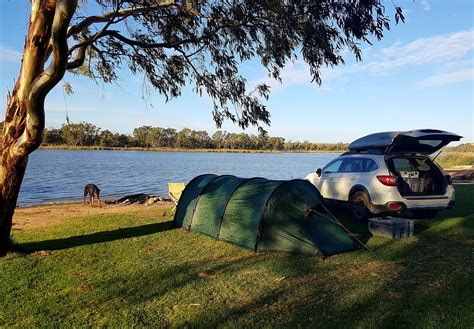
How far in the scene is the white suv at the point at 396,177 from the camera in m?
9.23

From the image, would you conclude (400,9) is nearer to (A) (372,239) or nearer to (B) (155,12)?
(A) (372,239)

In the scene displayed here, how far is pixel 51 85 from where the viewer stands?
6195 mm

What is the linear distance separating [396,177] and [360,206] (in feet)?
3.99

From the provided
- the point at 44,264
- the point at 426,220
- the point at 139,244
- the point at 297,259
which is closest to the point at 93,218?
the point at 139,244

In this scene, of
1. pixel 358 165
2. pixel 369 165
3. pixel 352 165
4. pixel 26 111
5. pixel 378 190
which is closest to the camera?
pixel 26 111

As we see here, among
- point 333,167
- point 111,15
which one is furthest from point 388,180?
point 111,15

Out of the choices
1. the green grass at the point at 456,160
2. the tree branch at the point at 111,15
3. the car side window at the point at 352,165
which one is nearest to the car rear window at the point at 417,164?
the car side window at the point at 352,165

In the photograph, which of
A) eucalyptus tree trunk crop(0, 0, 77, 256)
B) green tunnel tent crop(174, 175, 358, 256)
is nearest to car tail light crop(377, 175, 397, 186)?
green tunnel tent crop(174, 175, 358, 256)

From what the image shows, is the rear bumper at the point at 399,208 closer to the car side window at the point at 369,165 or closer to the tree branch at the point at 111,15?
the car side window at the point at 369,165

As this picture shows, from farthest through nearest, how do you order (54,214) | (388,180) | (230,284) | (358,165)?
(54,214) → (358,165) → (388,180) → (230,284)

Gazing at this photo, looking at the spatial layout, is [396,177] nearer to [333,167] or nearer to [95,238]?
[333,167]

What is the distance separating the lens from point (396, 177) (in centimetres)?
930

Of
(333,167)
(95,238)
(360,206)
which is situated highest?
(333,167)

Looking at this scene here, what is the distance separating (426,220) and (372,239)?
290 cm
